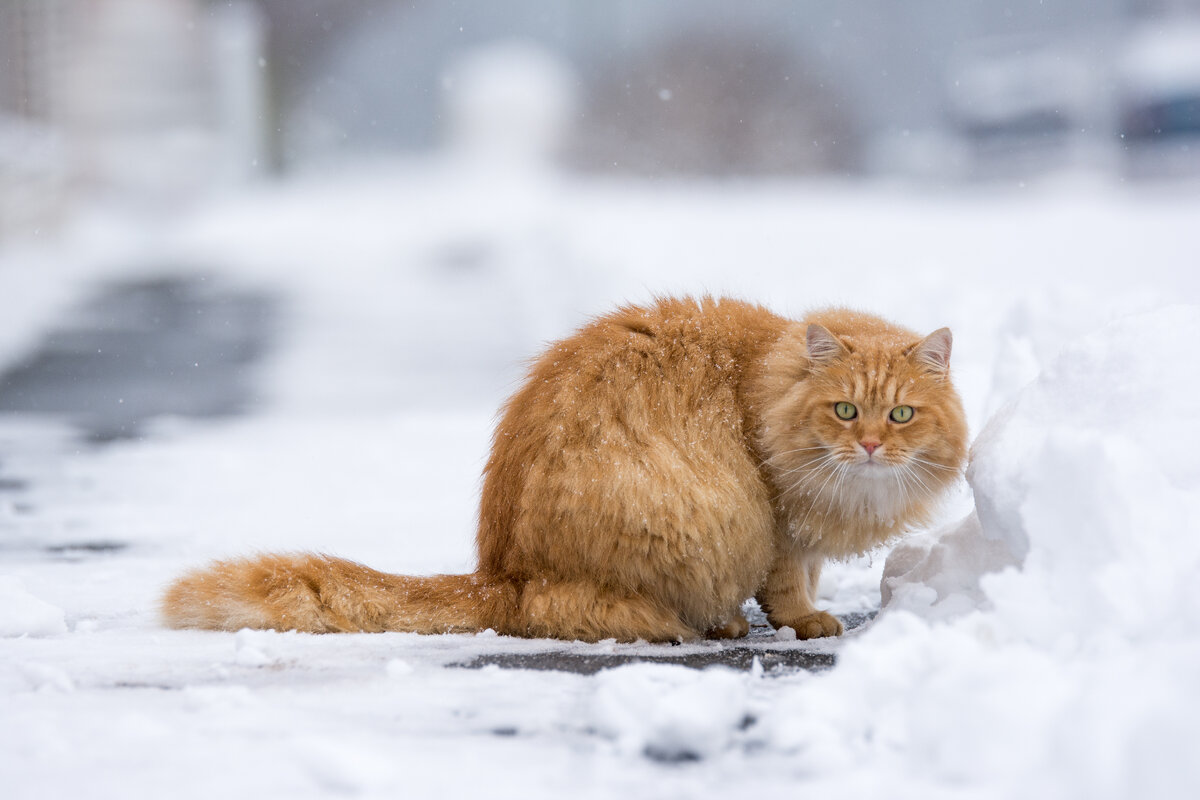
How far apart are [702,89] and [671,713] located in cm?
2335

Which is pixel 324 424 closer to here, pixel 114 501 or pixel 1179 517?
pixel 114 501

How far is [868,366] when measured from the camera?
10.5 feet

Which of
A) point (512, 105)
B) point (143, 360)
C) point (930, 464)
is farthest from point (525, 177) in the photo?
point (930, 464)

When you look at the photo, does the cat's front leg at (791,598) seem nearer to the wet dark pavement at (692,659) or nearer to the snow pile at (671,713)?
the wet dark pavement at (692,659)

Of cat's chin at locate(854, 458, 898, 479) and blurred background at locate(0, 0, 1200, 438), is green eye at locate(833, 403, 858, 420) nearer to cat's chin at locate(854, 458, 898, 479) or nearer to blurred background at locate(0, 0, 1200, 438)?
cat's chin at locate(854, 458, 898, 479)

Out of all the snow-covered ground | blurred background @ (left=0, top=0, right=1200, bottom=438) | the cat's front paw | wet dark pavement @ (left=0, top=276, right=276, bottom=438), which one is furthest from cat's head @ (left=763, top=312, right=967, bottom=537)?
wet dark pavement @ (left=0, top=276, right=276, bottom=438)

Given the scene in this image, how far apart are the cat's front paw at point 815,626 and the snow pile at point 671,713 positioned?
0.99 meters

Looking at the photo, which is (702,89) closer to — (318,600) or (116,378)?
(116,378)

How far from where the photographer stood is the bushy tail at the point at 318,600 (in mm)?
3146

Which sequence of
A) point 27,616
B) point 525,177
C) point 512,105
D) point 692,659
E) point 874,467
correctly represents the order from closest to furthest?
1. point 692,659
2. point 874,467
3. point 27,616
4. point 525,177
5. point 512,105

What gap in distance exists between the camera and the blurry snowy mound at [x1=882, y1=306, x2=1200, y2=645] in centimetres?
229

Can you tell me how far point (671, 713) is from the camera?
221 centimetres

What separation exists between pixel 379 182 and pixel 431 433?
2545cm

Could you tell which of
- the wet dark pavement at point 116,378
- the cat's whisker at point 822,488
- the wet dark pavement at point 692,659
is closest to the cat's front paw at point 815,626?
the wet dark pavement at point 692,659
